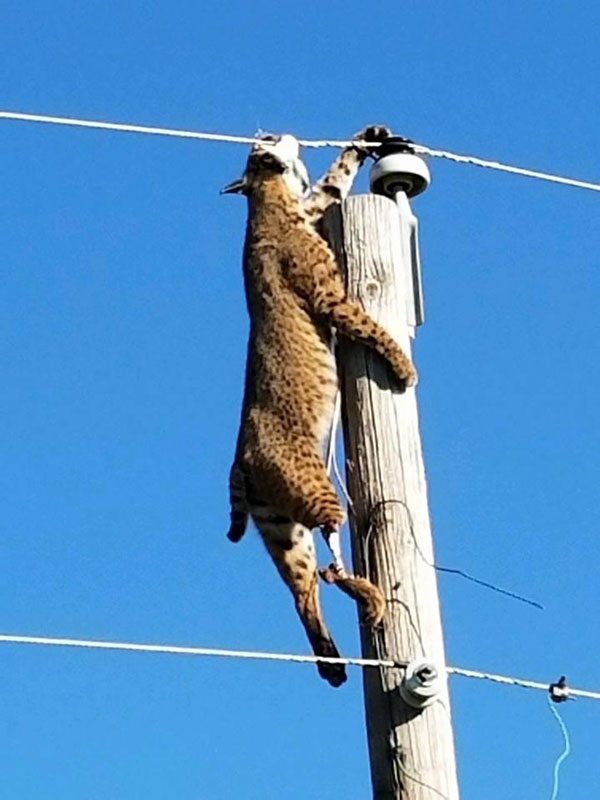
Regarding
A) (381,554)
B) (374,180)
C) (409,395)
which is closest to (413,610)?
(381,554)

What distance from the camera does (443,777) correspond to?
394cm

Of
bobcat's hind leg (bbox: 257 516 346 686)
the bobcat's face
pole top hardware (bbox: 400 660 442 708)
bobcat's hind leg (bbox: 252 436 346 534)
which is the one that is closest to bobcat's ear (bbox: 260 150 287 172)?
the bobcat's face

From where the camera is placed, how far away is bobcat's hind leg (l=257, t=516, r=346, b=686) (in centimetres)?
507

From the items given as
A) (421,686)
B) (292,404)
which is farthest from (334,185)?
(421,686)

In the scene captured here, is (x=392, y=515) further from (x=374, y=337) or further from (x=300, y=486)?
(x=300, y=486)

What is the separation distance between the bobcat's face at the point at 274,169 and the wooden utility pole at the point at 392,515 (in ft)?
6.73

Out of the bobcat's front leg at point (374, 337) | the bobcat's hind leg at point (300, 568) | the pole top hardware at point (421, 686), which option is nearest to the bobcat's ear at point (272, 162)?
the bobcat's hind leg at point (300, 568)

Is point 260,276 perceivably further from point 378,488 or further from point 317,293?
point 378,488

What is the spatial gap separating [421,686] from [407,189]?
1617mm

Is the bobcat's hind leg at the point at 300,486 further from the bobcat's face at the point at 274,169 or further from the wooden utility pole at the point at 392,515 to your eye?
the bobcat's face at the point at 274,169

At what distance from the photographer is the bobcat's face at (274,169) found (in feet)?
22.5

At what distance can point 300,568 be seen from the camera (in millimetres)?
5477

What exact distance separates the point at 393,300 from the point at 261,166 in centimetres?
245

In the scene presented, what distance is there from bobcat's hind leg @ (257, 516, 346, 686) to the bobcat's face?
1.79 m
